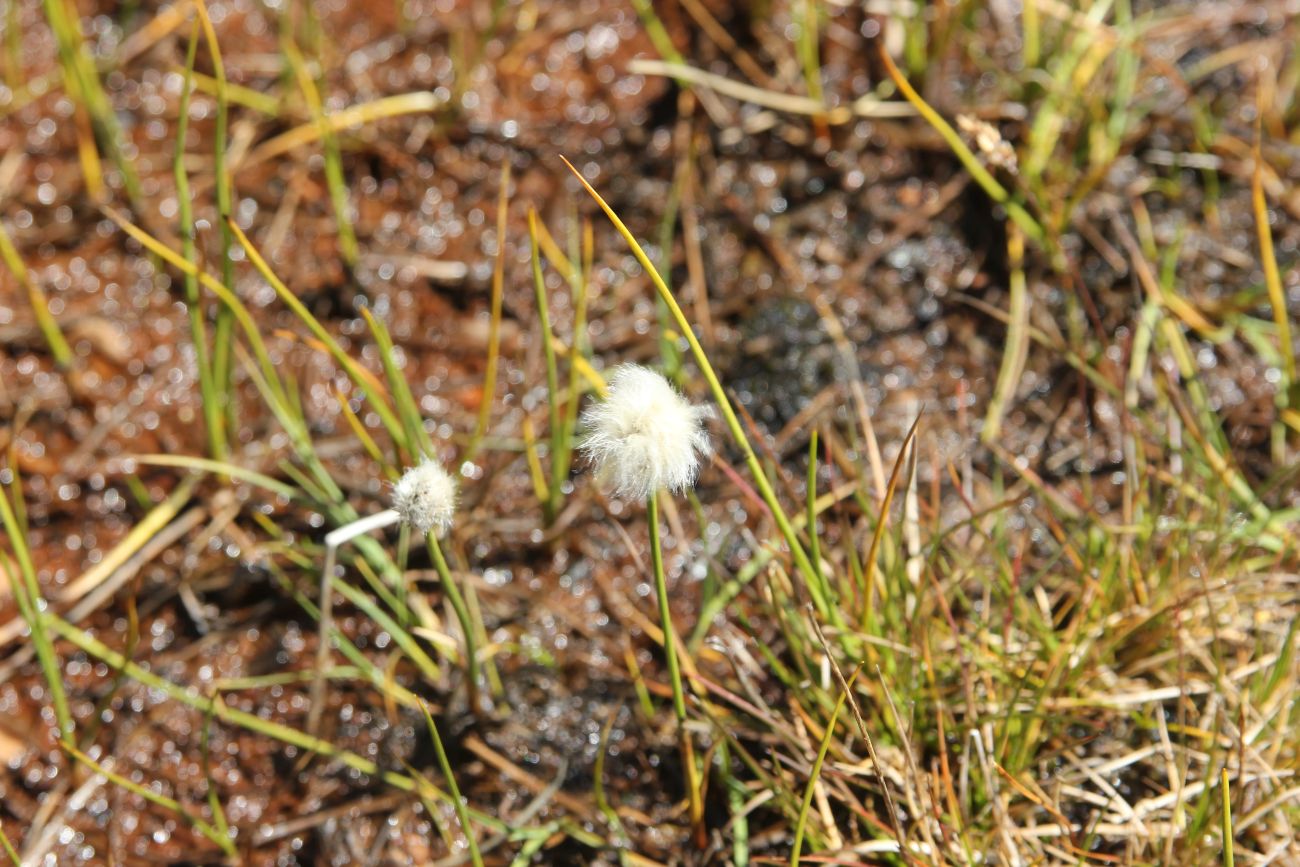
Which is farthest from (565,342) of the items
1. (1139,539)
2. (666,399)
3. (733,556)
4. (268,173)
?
(1139,539)

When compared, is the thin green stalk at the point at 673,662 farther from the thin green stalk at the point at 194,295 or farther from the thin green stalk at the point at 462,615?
the thin green stalk at the point at 194,295

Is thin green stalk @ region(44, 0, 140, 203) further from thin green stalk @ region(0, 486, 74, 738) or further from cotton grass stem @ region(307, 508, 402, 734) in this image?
cotton grass stem @ region(307, 508, 402, 734)

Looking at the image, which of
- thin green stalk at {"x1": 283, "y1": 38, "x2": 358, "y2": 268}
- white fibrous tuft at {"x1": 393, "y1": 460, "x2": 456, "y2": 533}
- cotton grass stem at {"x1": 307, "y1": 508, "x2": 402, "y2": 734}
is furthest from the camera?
thin green stalk at {"x1": 283, "y1": 38, "x2": 358, "y2": 268}

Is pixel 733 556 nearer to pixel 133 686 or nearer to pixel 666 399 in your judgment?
pixel 666 399

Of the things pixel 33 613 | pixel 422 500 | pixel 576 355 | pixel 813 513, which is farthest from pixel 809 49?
pixel 33 613

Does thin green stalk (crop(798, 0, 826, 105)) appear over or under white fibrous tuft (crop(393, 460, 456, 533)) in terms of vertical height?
over

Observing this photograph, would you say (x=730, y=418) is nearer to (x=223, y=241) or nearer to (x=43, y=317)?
(x=223, y=241)

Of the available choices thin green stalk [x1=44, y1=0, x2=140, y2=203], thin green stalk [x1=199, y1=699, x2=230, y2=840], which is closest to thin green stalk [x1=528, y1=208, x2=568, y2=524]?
thin green stalk [x1=199, y1=699, x2=230, y2=840]

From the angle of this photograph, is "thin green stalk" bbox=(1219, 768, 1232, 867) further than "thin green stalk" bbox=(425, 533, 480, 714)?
No
